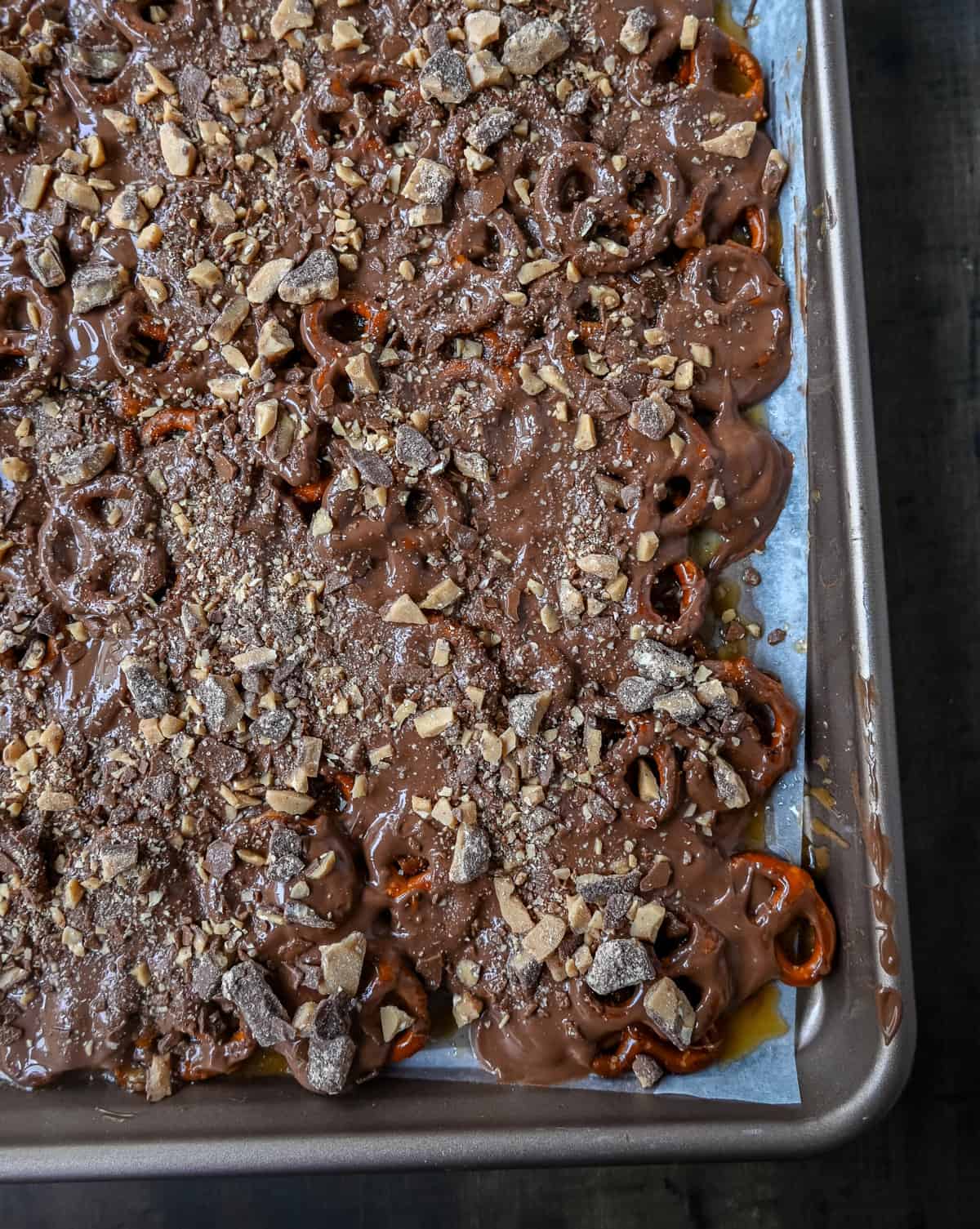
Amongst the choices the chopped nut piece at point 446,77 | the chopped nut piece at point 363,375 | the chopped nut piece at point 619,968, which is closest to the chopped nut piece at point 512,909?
the chopped nut piece at point 619,968

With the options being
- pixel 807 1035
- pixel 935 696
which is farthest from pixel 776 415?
pixel 807 1035

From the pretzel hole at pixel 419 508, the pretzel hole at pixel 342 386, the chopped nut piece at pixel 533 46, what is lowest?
the pretzel hole at pixel 419 508

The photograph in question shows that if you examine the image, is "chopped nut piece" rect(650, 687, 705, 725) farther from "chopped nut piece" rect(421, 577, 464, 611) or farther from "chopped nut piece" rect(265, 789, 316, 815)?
"chopped nut piece" rect(265, 789, 316, 815)

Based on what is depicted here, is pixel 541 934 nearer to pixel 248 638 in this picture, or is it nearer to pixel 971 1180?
pixel 248 638

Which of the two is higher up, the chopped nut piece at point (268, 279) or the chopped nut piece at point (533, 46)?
the chopped nut piece at point (533, 46)

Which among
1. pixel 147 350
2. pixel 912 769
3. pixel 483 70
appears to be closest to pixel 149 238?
pixel 147 350

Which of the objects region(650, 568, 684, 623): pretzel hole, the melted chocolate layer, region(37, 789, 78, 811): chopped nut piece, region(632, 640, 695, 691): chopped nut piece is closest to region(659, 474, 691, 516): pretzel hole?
the melted chocolate layer

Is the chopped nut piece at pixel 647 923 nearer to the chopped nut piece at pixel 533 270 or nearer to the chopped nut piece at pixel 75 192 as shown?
the chopped nut piece at pixel 533 270
